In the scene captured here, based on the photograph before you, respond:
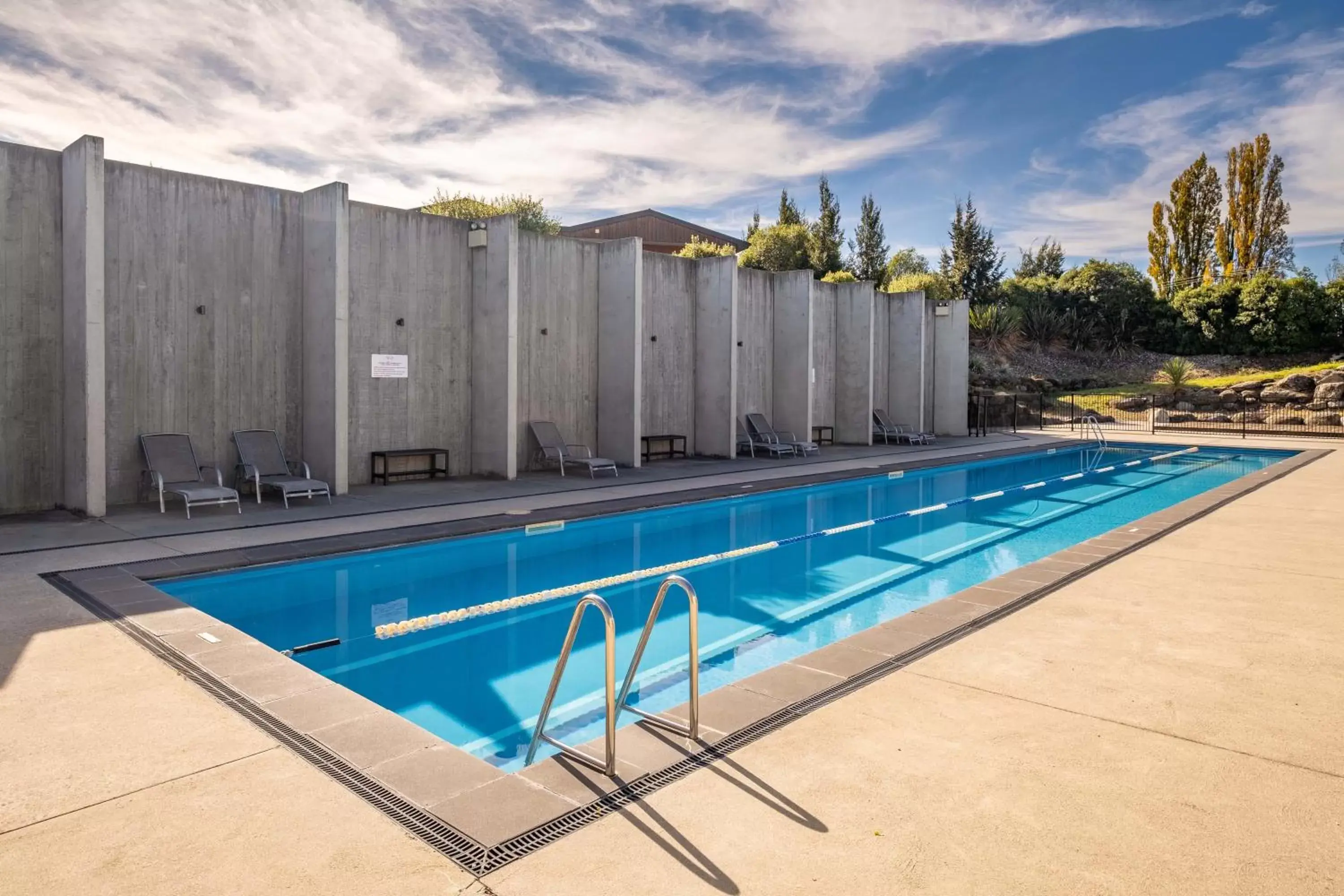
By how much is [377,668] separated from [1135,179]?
37.9m

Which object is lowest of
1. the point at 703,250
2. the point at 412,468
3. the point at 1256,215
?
the point at 412,468

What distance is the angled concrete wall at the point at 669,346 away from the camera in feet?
48.5

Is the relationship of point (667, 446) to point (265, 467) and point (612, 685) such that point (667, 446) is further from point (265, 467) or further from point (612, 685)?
point (612, 685)

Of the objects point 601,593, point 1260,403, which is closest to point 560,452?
point 601,593

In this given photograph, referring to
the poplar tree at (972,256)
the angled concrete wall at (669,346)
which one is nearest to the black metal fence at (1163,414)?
the poplar tree at (972,256)

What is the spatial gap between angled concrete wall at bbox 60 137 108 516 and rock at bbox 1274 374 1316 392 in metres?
27.7

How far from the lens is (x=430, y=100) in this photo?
45.8ft

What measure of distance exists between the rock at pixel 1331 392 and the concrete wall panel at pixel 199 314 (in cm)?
2542

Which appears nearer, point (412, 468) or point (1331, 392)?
point (412, 468)

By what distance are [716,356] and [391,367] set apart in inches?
231

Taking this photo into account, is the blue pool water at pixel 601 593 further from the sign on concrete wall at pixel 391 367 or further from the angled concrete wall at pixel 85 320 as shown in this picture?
the sign on concrete wall at pixel 391 367

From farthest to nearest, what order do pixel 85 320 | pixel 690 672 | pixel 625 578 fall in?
pixel 85 320 → pixel 625 578 → pixel 690 672

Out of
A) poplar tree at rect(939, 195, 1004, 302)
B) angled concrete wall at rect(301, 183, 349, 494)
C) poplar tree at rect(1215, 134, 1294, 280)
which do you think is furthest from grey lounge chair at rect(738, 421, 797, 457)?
poplar tree at rect(1215, 134, 1294, 280)

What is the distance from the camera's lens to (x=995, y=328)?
30656 millimetres
